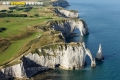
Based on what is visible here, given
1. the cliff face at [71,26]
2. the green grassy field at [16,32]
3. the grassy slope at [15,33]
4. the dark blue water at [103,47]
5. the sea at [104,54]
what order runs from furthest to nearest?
1. the cliff face at [71,26]
2. the green grassy field at [16,32]
3. the grassy slope at [15,33]
4. the dark blue water at [103,47]
5. the sea at [104,54]

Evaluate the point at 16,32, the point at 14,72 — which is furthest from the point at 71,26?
the point at 14,72

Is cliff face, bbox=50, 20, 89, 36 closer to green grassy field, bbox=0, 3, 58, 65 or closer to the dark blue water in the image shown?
the dark blue water

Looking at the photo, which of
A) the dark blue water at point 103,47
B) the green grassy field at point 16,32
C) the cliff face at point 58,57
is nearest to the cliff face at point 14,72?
the green grassy field at point 16,32

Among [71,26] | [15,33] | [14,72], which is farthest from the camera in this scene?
[71,26]

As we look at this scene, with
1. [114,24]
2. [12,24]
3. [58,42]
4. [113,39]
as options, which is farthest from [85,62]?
[114,24]

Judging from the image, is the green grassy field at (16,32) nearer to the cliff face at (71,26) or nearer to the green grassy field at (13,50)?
the green grassy field at (13,50)

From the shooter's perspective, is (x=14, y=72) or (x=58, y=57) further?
(x=58, y=57)

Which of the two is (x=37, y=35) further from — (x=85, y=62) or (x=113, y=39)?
(x=113, y=39)

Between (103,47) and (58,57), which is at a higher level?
(58,57)

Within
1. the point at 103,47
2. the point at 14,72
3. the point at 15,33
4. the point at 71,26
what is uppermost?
the point at 15,33

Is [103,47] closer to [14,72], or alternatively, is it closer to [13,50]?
[13,50]

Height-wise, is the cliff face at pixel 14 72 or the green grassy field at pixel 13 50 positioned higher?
the green grassy field at pixel 13 50
